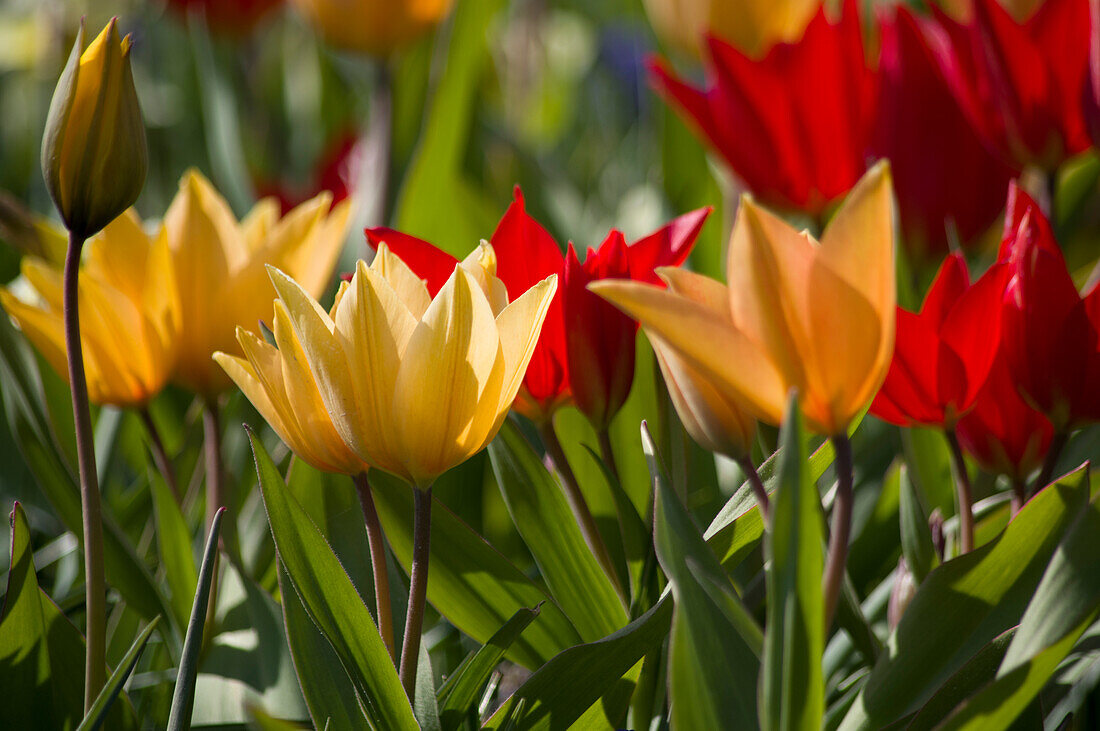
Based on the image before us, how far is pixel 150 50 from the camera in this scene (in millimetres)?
2168

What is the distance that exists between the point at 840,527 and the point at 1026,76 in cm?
39

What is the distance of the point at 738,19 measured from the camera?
3.33 feet

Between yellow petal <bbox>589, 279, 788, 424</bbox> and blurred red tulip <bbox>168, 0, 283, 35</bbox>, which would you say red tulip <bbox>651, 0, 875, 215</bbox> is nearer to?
yellow petal <bbox>589, 279, 788, 424</bbox>

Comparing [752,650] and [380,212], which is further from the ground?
[380,212]

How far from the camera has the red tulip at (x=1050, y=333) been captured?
377 millimetres

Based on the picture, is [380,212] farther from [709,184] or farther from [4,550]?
[4,550]

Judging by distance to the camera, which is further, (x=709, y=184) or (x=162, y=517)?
(x=709, y=184)

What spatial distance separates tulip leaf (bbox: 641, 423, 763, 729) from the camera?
0.31 metres

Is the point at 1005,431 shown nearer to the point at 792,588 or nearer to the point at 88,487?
the point at 792,588

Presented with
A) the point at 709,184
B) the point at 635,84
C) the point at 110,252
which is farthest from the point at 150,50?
the point at 110,252

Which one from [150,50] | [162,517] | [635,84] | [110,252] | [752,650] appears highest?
[150,50]

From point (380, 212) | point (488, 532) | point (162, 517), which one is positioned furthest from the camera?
point (380, 212)

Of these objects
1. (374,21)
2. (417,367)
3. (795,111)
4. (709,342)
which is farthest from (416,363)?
(374,21)

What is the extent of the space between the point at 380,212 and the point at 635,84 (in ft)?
3.30
